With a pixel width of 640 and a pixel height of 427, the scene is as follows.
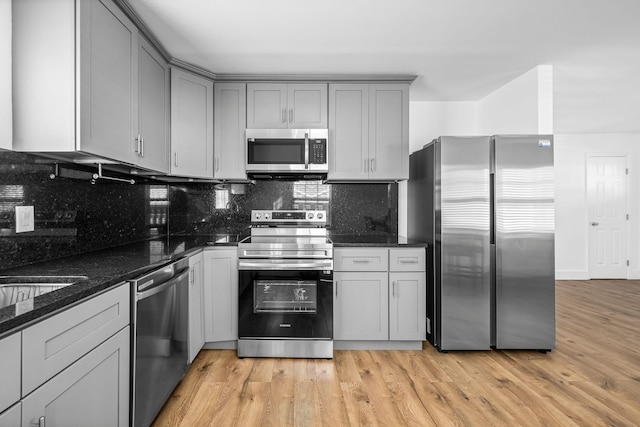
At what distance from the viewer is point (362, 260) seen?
2.86 m


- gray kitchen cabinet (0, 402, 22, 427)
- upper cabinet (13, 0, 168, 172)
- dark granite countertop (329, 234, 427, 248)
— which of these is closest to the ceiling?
upper cabinet (13, 0, 168, 172)

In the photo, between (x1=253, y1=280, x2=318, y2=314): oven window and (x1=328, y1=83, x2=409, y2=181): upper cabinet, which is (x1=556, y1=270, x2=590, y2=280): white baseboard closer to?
(x1=328, y1=83, x2=409, y2=181): upper cabinet

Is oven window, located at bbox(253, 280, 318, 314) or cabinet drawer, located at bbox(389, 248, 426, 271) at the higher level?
cabinet drawer, located at bbox(389, 248, 426, 271)

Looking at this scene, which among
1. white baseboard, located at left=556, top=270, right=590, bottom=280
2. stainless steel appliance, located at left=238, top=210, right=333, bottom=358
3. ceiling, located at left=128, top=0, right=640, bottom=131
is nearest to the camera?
ceiling, located at left=128, top=0, right=640, bottom=131

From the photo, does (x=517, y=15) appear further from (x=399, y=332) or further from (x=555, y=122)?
(x=555, y=122)

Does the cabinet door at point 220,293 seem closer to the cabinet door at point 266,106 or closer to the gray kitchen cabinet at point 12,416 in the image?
the cabinet door at point 266,106

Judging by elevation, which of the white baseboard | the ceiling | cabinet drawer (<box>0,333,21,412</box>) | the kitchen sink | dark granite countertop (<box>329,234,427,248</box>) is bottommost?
the white baseboard

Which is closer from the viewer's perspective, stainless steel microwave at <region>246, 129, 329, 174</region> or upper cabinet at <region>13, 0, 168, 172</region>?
upper cabinet at <region>13, 0, 168, 172</region>

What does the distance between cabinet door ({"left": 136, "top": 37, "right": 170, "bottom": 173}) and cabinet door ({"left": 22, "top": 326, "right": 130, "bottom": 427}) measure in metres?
1.25

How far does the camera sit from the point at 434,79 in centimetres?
321

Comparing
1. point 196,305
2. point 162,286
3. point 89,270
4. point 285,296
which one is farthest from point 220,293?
point 89,270

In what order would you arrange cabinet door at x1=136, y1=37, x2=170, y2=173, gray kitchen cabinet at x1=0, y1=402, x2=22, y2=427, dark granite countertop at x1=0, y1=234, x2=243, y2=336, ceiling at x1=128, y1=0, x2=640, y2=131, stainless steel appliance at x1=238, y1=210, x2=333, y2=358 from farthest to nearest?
stainless steel appliance at x1=238, y1=210, x2=333, y2=358 < cabinet door at x1=136, y1=37, x2=170, y2=173 < ceiling at x1=128, y1=0, x2=640, y2=131 < dark granite countertop at x1=0, y1=234, x2=243, y2=336 < gray kitchen cabinet at x1=0, y1=402, x2=22, y2=427

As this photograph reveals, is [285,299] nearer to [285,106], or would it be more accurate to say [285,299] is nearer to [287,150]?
[287,150]

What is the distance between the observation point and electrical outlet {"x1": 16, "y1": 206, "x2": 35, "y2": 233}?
1.65 m
